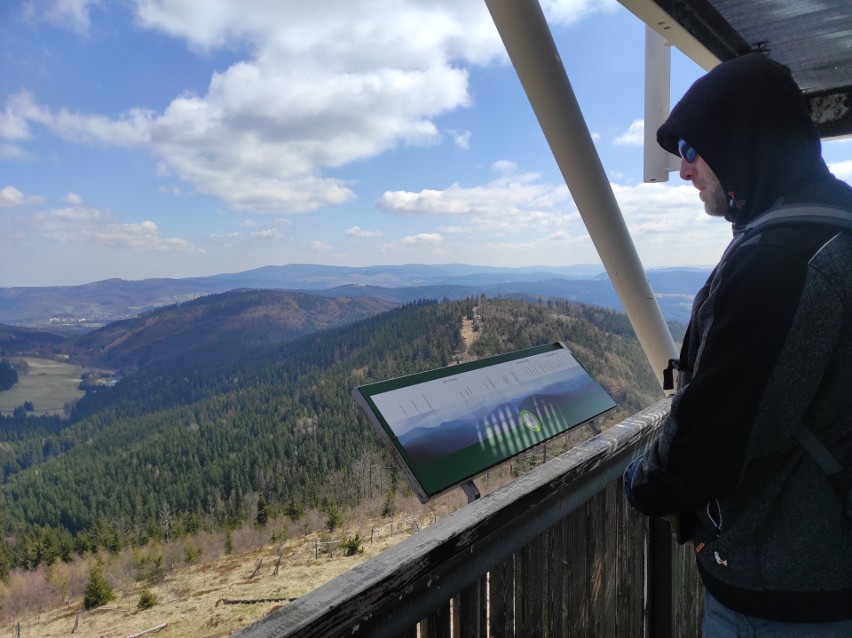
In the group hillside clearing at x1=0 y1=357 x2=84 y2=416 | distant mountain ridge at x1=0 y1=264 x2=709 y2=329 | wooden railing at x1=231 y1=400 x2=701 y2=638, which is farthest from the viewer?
distant mountain ridge at x1=0 y1=264 x2=709 y2=329

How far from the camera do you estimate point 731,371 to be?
2.93ft

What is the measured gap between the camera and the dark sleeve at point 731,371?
87cm

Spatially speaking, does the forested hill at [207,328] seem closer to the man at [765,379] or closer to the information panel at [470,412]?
the information panel at [470,412]

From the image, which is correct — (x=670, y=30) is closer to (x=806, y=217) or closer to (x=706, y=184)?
(x=706, y=184)

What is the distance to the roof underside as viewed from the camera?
190 centimetres

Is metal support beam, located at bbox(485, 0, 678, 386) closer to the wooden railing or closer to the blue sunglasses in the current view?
the wooden railing

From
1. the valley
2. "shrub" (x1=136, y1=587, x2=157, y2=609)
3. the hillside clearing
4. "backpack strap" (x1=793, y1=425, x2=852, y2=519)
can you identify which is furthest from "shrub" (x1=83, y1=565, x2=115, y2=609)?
the hillside clearing

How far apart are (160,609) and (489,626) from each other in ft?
22.7

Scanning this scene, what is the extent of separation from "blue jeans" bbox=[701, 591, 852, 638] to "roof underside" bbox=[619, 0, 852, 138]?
176 centimetres

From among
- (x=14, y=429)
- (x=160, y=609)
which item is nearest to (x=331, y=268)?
(x=14, y=429)

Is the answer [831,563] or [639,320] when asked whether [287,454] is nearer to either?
[639,320]

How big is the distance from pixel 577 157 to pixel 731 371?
1245 millimetres

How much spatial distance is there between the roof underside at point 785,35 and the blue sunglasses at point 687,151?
80cm

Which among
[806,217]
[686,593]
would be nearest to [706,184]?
[806,217]
